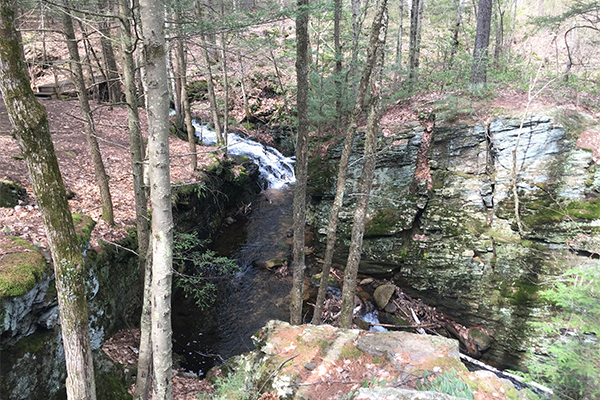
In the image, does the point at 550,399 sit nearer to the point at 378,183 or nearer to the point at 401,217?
the point at 401,217

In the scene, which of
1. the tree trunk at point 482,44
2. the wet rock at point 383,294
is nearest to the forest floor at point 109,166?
the tree trunk at point 482,44

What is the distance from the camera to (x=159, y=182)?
10.1 ft

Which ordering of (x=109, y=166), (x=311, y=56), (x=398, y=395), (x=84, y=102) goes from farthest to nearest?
1. (x=311, y=56)
2. (x=109, y=166)
3. (x=84, y=102)
4. (x=398, y=395)

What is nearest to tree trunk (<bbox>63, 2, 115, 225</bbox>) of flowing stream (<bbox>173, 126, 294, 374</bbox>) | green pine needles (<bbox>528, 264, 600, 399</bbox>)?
flowing stream (<bbox>173, 126, 294, 374</bbox>)

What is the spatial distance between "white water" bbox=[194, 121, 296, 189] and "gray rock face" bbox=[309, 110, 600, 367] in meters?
6.86

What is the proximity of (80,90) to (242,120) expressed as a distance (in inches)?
553

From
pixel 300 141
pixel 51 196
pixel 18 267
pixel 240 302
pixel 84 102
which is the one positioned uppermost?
pixel 84 102

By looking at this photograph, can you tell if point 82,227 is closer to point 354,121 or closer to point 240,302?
point 240,302

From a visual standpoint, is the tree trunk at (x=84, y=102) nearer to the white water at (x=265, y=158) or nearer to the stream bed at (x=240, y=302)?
the stream bed at (x=240, y=302)

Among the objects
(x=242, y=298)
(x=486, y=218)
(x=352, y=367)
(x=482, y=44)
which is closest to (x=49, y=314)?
(x=352, y=367)

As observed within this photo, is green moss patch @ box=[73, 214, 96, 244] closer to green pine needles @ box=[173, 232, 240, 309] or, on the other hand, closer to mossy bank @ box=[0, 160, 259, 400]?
mossy bank @ box=[0, 160, 259, 400]

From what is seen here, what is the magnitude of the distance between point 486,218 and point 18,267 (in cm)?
1061

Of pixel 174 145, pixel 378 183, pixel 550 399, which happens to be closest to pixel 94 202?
pixel 174 145

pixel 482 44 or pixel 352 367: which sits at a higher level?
pixel 482 44
